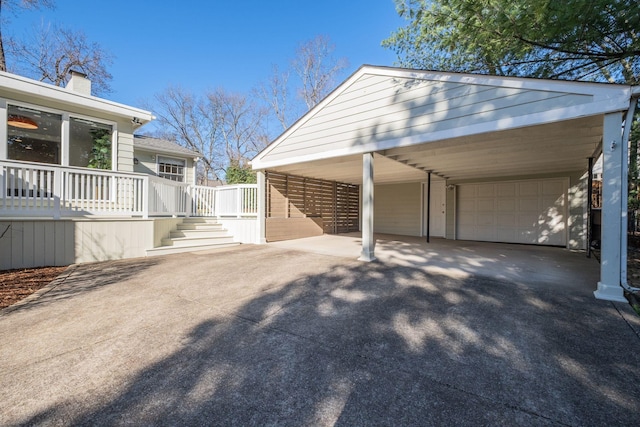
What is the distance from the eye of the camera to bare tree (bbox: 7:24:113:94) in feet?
42.1

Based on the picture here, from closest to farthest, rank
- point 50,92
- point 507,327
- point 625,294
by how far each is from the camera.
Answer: point 507,327, point 625,294, point 50,92

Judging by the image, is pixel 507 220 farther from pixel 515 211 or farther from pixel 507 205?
pixel 507 205

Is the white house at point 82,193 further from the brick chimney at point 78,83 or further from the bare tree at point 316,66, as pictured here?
the bare tree at point 316,66

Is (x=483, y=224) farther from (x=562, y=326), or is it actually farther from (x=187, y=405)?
(x=187, y=405)

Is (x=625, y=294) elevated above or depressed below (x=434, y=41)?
below

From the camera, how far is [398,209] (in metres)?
11.0

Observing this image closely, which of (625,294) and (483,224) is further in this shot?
(483,224)

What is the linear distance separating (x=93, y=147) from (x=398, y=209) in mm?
10173

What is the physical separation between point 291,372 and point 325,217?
27.9 ft

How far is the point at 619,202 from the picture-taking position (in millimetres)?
3133

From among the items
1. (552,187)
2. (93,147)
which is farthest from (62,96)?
(552,187)

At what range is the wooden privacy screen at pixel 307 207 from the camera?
8.27 metres

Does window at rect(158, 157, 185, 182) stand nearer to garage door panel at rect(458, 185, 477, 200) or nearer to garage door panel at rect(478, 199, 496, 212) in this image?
garage door panel at rect(458, 185, 477, 200)

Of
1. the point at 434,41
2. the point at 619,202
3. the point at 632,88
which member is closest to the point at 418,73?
the point at 632,88
